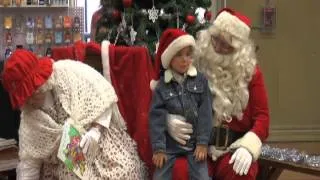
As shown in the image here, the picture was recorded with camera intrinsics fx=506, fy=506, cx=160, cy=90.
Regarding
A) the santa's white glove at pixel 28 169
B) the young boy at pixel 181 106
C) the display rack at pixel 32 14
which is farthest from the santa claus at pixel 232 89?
the display rack at pixel 32 14

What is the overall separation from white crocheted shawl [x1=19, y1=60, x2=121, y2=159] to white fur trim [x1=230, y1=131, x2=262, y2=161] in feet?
Answer: 1.92

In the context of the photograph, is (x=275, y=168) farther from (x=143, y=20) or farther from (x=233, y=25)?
(x=143, y=20)

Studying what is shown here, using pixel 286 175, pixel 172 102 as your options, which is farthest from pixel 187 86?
pixel 286 175

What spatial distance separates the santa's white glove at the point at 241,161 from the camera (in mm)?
2168

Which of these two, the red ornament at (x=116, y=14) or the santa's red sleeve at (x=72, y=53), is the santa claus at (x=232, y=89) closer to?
the santa's red sleeve at (x=72, y=53)

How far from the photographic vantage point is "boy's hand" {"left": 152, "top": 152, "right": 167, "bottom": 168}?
7.10 feet

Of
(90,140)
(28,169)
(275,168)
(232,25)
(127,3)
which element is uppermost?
(127,3)

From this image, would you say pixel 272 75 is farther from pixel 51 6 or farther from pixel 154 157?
pixel 154 157

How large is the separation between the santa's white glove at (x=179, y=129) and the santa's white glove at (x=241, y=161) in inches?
8.7

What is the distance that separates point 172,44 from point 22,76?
669 millimetres

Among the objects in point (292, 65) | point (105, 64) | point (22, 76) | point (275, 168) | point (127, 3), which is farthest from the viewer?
point (292, 65)

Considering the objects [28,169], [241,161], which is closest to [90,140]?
[28,169]

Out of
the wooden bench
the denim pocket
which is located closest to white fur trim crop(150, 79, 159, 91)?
the denim pocket

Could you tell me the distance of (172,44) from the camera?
2244mm
